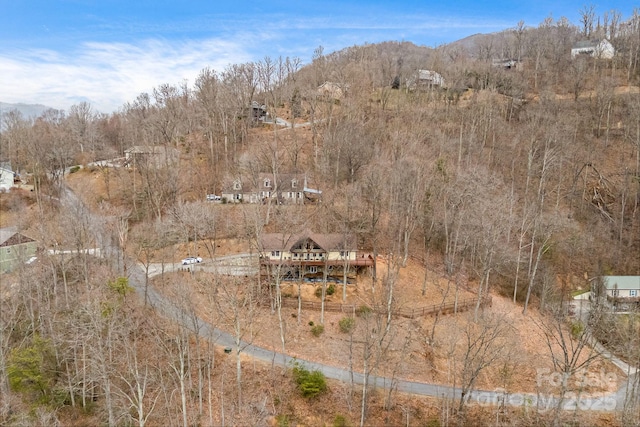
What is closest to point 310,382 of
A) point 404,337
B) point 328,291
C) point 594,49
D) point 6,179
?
point 404,337

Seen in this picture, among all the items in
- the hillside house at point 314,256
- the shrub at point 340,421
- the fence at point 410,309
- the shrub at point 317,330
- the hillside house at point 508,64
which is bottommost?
the shrub at point 340,421

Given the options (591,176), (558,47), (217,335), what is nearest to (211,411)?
(217,335)

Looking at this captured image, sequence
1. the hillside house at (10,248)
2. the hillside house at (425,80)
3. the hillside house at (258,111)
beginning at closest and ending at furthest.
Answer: the hillside house at (10,248), the hillside house at (258,111), the hillside house at (425,80)

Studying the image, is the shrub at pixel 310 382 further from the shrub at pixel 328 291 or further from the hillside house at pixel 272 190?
the hillside house at pixel 272 190

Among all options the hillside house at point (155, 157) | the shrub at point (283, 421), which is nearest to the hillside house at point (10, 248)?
the hillside house at point (155, 157)

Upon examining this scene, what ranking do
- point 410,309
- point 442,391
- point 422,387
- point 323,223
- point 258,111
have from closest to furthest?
point 442,391, point 422,387, point 410,309, point 323,223, point 258,111

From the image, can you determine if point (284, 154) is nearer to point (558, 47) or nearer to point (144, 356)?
point (144, 356)

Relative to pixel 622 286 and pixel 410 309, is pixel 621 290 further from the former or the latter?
pixel 410 309
